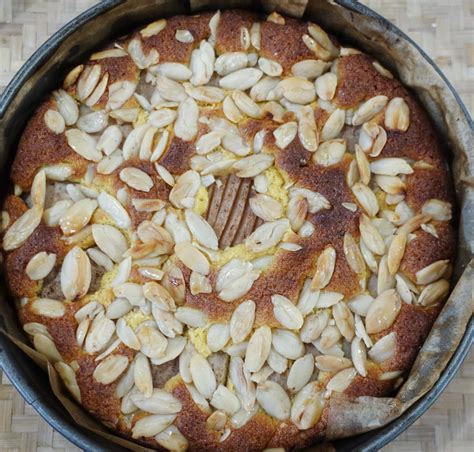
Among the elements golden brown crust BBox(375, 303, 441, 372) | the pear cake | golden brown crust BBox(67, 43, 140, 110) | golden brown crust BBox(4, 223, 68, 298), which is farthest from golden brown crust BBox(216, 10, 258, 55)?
golden brown crust BBox(375, 303, 441, 372)

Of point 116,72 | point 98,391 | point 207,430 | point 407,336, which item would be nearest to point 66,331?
point 98,391

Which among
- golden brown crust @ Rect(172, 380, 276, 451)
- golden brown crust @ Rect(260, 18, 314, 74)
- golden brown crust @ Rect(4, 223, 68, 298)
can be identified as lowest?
golden brown crust @ Rect(172, 380, 276, 451)

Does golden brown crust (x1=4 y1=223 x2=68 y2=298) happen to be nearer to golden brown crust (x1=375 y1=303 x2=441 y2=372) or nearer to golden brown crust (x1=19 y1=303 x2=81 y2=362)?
golden brown crust (x1=19 y1=303 x2=81 y2=362)

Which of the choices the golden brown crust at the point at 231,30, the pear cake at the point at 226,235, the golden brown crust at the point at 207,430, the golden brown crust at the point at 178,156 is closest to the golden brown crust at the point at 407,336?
the pear cake at the point at 226,235

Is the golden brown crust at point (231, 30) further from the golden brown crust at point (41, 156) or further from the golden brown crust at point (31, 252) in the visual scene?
the golden brown crust at point (31, 252)

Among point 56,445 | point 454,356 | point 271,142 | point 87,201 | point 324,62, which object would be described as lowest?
point 56,445

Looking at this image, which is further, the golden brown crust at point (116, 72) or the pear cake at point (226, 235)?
the golden brown crust at point (116, 72)

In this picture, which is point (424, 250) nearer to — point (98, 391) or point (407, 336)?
point (407, 336)

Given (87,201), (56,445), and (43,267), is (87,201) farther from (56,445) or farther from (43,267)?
(56,445)

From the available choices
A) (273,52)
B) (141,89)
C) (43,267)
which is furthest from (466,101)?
(43,267)
